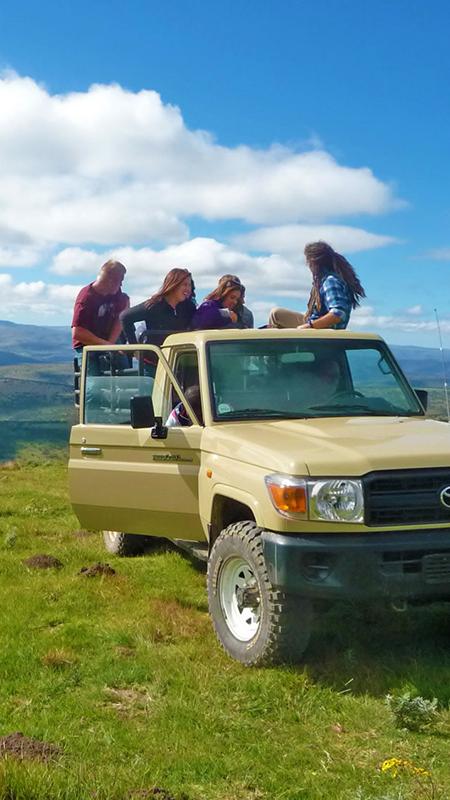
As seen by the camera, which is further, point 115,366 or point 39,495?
point 39,495

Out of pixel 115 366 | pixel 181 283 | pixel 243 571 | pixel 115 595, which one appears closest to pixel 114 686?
pixel 243 571

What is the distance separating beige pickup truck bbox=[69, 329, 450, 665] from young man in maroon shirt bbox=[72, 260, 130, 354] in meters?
1.61

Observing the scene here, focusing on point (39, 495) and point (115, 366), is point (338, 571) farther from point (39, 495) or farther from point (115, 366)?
point (39, 495)

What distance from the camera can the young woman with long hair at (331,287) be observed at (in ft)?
26.6

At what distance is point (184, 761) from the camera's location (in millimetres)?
4129

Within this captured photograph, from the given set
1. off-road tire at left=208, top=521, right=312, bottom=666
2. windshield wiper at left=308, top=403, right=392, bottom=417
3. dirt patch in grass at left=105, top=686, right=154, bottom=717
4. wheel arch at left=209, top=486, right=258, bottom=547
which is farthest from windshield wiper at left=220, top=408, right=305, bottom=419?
dirt patch in grass at left=105, top=686, right=154, bottom=717

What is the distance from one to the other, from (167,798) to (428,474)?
244 cm

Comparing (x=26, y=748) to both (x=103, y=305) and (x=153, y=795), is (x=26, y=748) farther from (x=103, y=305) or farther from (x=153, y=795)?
(x=103, y=305)

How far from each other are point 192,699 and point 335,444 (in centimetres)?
175

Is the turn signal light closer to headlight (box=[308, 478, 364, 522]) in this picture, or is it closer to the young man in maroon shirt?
headlight (box=[308, 478, 364, 522])

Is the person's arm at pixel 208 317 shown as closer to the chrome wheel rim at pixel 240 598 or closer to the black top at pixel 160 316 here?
the black top at pixel 160 316

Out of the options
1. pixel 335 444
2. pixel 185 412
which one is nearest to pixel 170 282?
pixel 185 412

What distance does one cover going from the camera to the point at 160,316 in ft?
27.4

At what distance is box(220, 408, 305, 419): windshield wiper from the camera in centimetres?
641
